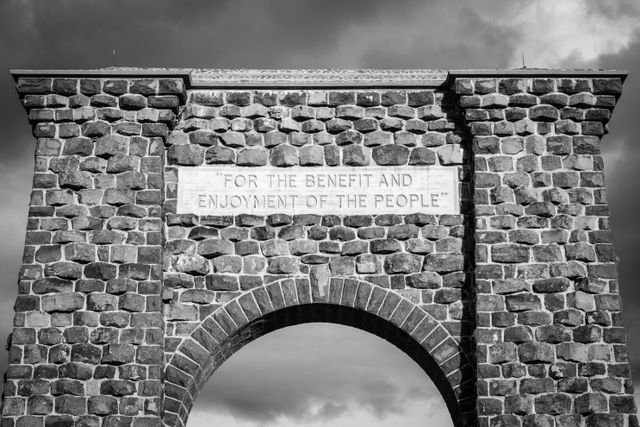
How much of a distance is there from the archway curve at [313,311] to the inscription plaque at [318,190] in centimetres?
98

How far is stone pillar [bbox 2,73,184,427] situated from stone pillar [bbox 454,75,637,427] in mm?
3832

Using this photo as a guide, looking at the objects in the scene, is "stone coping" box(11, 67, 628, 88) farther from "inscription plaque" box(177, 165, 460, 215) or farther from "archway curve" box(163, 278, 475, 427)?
"archway curve" box(163, 278, 475, 427)

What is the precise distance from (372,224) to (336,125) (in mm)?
1351

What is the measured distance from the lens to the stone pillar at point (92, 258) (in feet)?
36.4

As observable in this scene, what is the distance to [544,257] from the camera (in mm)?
11594

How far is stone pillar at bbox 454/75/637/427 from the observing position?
11070 millimetres

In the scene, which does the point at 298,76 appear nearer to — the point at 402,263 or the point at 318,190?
the point at 318,190

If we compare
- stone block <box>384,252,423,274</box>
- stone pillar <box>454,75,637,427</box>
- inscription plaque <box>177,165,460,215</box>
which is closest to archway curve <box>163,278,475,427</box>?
stone block <box>384,252,423,274</box>

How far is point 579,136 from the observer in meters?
12.0

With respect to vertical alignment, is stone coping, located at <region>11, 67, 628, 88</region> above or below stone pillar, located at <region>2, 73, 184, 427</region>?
above

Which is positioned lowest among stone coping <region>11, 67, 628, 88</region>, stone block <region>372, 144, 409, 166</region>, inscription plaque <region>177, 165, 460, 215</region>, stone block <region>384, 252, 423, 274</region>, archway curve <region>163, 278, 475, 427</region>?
archway curve <region>163, 278, 475, 427</region>

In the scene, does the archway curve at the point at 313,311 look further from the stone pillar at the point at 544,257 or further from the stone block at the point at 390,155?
the stone block at the point at 390,155

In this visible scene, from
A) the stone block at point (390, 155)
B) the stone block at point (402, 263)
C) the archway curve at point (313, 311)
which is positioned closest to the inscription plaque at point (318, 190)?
the stone block at point (390, 155)

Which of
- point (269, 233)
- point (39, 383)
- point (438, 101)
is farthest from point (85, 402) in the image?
point (438, 101)
